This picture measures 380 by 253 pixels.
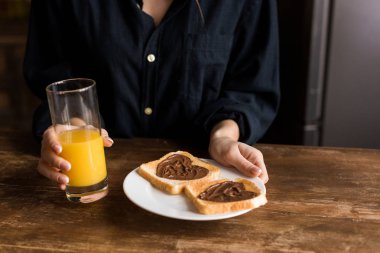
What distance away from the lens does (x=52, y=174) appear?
945 mm

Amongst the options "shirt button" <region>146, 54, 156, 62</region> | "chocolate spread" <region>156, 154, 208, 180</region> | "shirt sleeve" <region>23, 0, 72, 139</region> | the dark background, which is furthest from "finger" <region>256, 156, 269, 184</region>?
the dark background

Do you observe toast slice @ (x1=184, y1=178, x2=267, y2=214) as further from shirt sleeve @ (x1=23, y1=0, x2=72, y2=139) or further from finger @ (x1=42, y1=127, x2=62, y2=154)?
shirt sleeve @ (x1=23, y1=0, x2=72, y2=139)

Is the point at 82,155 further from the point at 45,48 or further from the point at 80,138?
the point at 45,48

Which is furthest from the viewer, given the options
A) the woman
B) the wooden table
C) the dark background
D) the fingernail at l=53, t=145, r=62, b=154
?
the dark background

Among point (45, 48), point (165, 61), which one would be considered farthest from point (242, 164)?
point (45, 48)

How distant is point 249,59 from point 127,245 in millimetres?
761

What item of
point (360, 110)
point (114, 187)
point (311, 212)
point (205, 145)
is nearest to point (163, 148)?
point (205, 145)

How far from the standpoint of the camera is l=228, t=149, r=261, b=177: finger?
3.05ft

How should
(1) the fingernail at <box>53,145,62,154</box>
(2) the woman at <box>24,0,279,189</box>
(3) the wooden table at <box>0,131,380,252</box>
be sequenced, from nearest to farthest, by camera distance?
1. (3) the wooden table at <box>0,131,380,252</box>
2. (1) the fingernail at <box>53,145,62,154</box>
3. (2) the woman at <box>24,0,279,189</box>

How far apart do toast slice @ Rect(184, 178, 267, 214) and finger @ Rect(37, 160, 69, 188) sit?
24cm

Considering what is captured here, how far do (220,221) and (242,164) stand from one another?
14cm

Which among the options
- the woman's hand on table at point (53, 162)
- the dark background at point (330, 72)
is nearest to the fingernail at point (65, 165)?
the woman's hand on table at point (53, 162)

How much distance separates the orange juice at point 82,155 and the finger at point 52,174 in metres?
0.01

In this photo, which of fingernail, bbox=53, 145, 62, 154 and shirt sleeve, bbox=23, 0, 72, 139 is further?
shirt sleeve, bbox=23, 0, 72, 139
